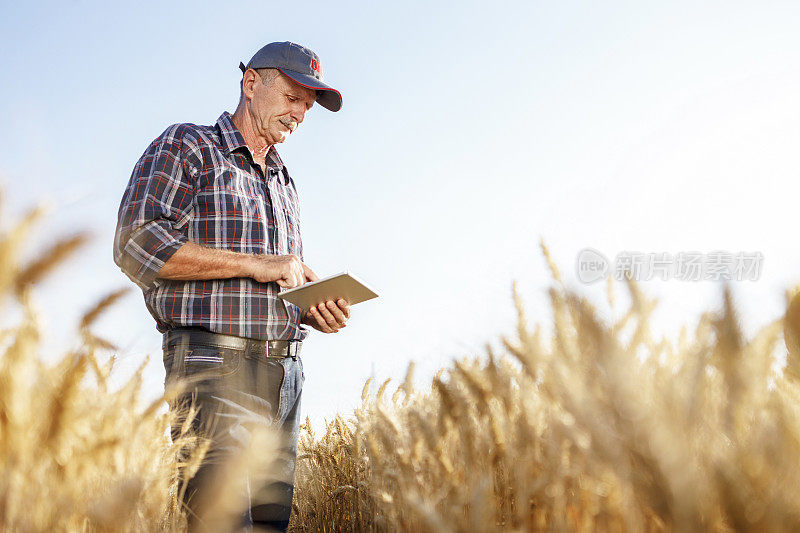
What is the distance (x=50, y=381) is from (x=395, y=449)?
73cm

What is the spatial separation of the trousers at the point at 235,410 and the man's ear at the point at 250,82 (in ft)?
3.64

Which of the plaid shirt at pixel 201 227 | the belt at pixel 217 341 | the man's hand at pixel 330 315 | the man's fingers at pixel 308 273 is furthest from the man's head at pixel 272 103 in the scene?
the belt at pixel 217 341

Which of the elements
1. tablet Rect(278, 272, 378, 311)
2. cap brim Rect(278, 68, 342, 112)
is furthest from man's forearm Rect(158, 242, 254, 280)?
cap brim Rect(278, 68, 342, 112)

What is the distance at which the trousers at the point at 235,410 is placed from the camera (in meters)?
1.94

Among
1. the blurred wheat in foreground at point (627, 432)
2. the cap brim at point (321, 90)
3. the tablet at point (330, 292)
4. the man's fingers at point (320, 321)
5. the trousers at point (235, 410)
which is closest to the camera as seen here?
the blurred wheat in foreground at point (627, 432)

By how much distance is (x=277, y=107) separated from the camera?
2.53 m

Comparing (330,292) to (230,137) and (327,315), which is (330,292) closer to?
(327,315)

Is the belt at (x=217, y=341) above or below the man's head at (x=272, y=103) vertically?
below

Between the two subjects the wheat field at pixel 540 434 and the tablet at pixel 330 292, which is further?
the tablet at pixel 330 292

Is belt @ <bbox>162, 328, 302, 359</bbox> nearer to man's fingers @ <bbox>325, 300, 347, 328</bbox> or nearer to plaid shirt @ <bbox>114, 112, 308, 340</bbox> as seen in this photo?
plaid shirt @ <bbox>114, 112, 308, 340</bbox>

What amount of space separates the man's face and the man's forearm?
0.68 meters

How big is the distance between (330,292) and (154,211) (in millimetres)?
660

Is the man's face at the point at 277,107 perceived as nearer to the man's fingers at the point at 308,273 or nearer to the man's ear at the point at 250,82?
the man's ear at the point at 250,82

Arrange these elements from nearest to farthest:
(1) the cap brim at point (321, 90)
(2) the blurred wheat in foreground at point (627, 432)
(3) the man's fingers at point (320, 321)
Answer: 1. (2) the blurred wheat in foreground at point (627, 432)
2. (3) the man's fingers at point (320, 321)
3. (1) the cap brim at point (321, 90)
